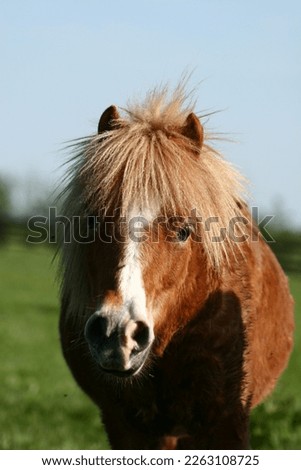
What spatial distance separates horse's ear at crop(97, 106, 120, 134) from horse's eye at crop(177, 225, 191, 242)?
83 centimetres

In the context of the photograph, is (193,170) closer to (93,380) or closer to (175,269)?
(175,269)

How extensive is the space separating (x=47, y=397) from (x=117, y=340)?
760cm

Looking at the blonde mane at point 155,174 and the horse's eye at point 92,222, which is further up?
the blonde mane at point 155,174

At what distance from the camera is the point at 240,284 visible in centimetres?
495

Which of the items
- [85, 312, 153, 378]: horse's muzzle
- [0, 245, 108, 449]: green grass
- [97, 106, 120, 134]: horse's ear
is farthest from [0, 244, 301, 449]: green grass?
[85, 312, 153, 378]: horse's muzzle

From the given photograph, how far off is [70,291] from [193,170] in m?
1.05

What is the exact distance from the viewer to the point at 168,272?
14.4 feet

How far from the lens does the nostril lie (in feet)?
13.0

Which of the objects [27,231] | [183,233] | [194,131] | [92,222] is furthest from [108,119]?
[27,231]

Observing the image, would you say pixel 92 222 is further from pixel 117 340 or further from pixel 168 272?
pixel 117 340

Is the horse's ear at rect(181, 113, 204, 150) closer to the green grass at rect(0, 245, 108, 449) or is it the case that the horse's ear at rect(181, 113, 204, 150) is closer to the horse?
the horse

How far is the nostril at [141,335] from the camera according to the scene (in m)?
3.95

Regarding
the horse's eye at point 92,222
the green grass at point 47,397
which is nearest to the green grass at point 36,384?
the green grass at point 47,397

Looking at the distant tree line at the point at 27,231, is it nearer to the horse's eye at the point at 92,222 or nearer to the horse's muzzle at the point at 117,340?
the horse's eye at the point at 92,222
